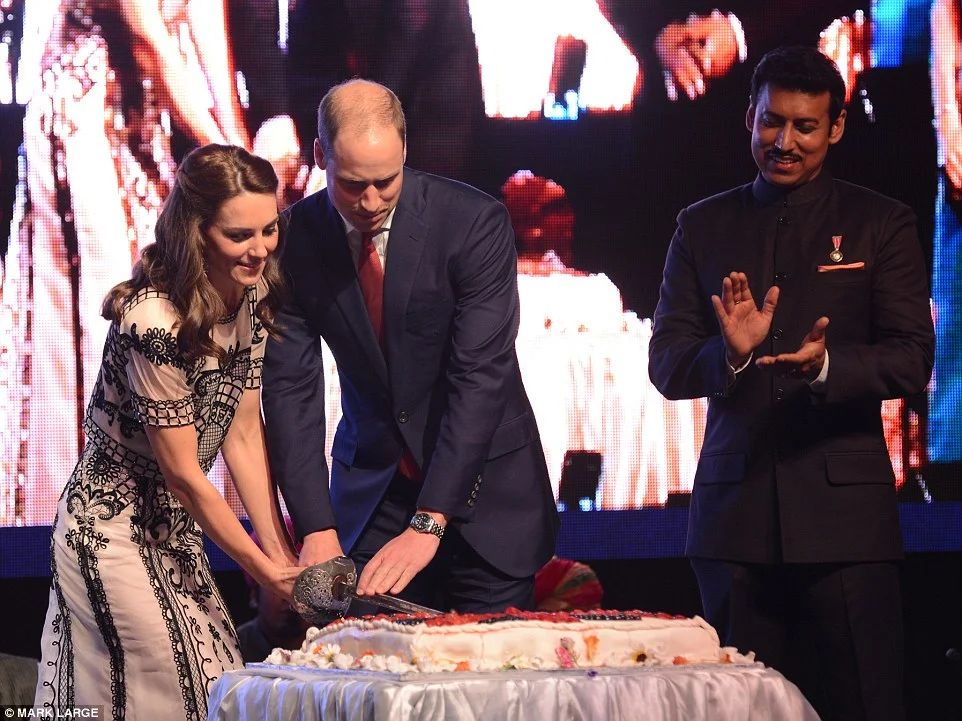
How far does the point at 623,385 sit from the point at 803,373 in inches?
56.1

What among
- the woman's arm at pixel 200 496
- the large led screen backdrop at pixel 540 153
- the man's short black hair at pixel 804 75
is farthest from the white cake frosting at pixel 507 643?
the large led screen backdrop at pixel 540 153

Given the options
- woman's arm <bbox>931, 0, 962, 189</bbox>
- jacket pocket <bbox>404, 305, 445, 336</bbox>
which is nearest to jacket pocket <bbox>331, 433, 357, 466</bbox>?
jacket pocket <bbox>404, 305, 445, 336</bbox>

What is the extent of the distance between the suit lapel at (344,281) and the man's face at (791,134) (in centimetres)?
96

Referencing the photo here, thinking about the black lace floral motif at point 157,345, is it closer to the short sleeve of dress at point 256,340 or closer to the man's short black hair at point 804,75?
the short sleeve of dress at point 256,340

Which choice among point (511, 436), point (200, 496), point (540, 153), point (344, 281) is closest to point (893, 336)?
point (511, 436)

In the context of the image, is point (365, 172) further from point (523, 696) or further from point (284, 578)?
point (523, 696)

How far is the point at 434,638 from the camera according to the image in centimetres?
193

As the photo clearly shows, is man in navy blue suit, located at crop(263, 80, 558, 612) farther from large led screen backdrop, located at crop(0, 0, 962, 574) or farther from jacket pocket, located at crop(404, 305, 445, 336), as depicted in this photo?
large led screen backdrop, located at crop(0, 0, 962, 574)

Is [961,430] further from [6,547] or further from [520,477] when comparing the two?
[6,547]

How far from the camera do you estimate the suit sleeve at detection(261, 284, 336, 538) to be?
104 inches

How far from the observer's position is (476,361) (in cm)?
268

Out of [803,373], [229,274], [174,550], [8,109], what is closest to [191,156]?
[229,274]

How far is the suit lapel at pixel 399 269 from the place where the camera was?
8.91 ft

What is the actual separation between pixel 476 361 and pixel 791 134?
2.95ft
